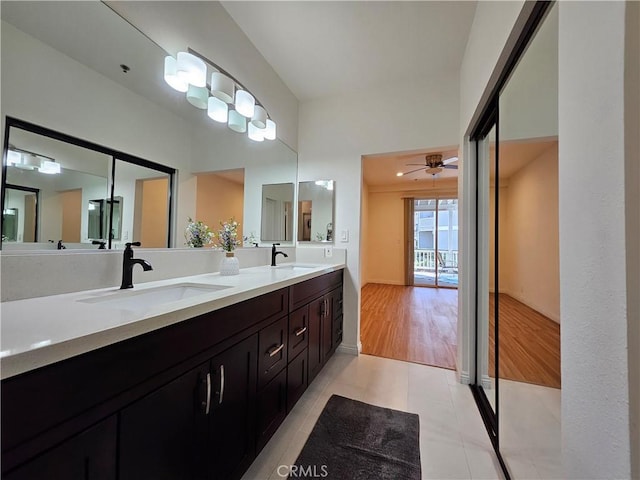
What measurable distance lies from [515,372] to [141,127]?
2.26 metres

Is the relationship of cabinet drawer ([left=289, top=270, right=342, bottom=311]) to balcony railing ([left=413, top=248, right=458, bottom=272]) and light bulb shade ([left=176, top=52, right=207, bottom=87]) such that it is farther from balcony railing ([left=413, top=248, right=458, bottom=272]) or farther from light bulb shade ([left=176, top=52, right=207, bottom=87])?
balcony railing ([left=413, top=248, right=458, bottom=272])

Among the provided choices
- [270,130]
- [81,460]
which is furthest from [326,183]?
[81,460]

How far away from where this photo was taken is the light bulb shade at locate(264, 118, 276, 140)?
221 cm

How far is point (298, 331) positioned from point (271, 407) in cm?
42

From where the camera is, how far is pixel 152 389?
0.69 m

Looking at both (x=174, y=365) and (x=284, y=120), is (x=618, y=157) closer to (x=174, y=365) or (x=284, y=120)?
(x=174, y=365)

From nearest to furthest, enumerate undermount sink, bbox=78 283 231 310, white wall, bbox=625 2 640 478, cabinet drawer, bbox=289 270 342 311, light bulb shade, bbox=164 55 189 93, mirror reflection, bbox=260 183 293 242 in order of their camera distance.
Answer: white wall, bbox=625 2 640 478 → undermount sink, bbox=78 283 231 310 → light bulb shade, bbox=164 55 189 93 → cabinet drawer, bbox=289 270 342 311 → mirror reflection, bbox=260 183 293 242

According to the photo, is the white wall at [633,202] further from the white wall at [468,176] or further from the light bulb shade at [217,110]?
the light bulb shade at [217,110]

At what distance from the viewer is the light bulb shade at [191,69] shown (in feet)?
4.75

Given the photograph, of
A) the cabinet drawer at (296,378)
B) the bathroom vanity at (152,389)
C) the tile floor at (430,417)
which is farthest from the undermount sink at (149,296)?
the tile floor at (430,417)

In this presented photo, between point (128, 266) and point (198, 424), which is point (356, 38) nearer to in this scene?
point (128, 266)

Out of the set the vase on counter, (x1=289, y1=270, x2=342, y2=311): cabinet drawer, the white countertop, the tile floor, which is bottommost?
the tile floor

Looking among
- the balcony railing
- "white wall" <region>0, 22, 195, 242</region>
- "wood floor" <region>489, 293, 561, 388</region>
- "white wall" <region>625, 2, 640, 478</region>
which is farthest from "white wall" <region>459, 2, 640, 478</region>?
the balcony railing

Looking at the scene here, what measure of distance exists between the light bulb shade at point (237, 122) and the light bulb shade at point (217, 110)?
0.17ft
